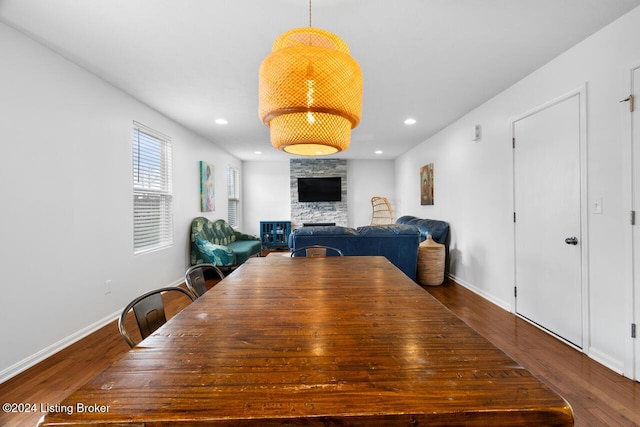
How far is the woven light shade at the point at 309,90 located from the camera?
1.08 metres

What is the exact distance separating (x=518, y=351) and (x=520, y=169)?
1.68 m

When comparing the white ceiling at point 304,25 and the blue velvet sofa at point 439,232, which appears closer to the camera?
the white ceiling at point 304,25

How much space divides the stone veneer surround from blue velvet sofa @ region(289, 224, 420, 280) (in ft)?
11.5

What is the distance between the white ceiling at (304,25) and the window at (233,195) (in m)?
3.24

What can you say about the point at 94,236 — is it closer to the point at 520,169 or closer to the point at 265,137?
the point at 265,137

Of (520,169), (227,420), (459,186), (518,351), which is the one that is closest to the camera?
(227,420)

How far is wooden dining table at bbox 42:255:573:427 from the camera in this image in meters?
0.53

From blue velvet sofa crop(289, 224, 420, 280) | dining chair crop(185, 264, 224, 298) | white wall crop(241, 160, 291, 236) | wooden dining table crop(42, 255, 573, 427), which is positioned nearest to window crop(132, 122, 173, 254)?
blue velvet sofa crop(289, 224, 420, 280)

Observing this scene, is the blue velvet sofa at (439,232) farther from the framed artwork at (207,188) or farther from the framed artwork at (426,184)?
the framed artwork at (207,188)

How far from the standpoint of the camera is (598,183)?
6.40 feet

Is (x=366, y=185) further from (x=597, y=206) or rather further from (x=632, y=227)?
(x=632, y=227)

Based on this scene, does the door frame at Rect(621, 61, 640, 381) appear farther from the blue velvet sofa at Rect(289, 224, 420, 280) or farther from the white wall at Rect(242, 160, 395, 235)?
the white wall at Rect(242, 160, 395, 235)

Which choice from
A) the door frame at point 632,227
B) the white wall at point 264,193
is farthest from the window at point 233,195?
the door frame at point 632,227

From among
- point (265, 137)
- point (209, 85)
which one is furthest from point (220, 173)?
point (209, 85)
